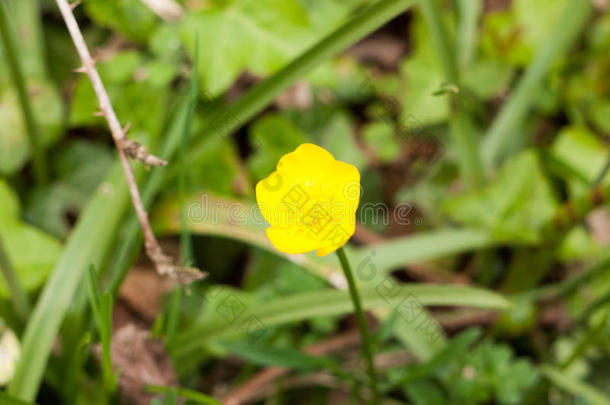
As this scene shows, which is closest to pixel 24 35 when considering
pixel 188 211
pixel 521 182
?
pixel 188 211

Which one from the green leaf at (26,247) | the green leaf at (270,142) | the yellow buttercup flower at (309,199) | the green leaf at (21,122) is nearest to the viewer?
the yellow buttercup flower at (309,199)

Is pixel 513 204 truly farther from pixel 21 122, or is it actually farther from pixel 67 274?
pixel 21 122

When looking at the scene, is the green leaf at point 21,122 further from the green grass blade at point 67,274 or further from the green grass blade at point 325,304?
the green grass blade at point 325,304

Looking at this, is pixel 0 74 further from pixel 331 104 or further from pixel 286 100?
pixel 331 104

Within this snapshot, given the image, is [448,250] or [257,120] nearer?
[448,250]

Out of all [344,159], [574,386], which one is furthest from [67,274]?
[574,386]

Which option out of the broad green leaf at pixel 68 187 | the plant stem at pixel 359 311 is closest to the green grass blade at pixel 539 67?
the plant stem at pixel 359 311
